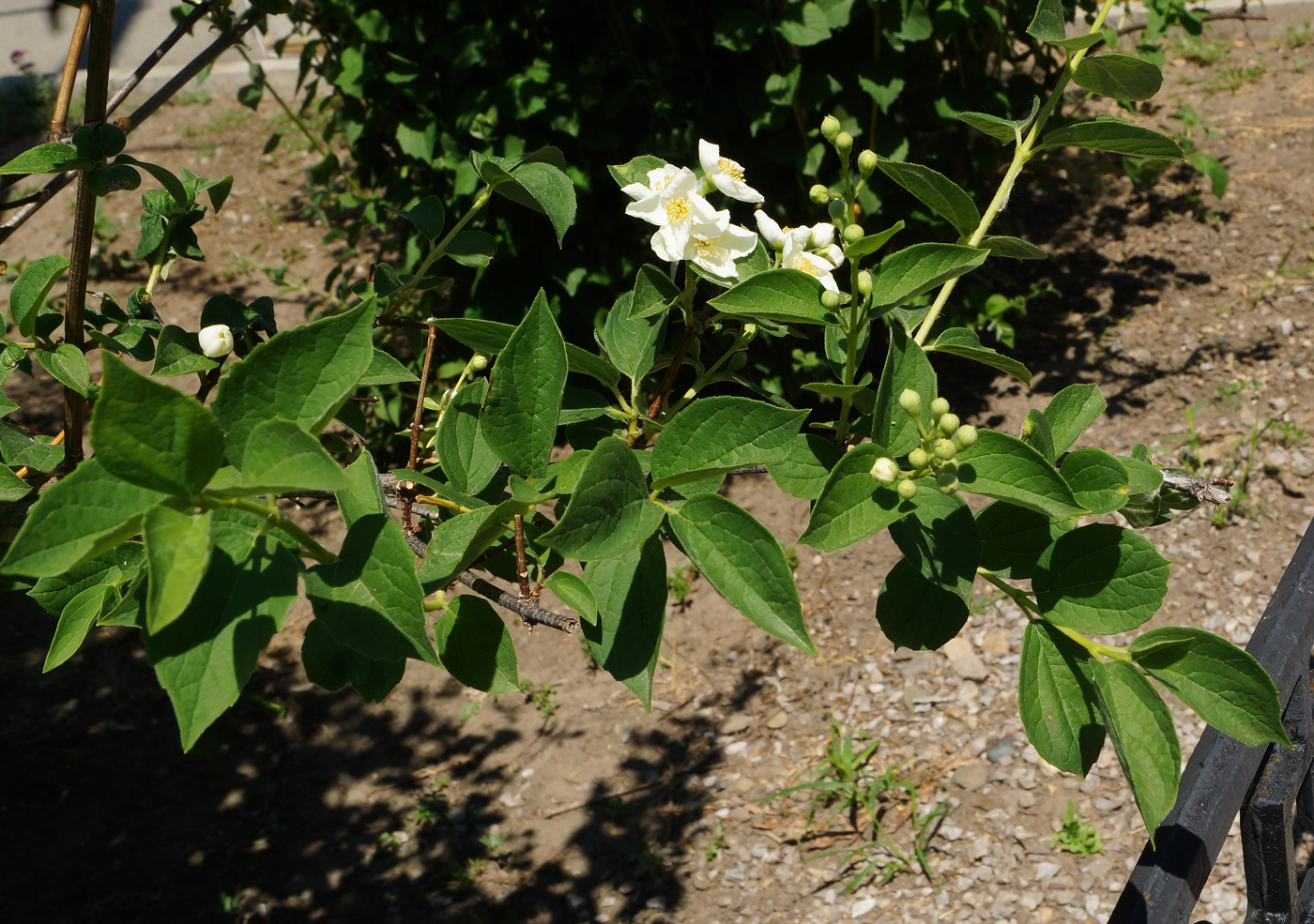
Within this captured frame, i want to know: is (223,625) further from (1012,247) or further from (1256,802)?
(1256,802)

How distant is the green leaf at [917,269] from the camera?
0.75m

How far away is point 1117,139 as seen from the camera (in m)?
0.84

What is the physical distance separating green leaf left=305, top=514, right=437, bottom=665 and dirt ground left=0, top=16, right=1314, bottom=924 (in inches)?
92.8

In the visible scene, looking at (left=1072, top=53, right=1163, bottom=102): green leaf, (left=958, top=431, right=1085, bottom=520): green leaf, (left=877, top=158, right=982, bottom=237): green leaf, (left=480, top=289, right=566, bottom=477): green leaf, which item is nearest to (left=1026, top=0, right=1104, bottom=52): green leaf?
(left=1072, top=53, right=1163, bottom=102): green leaf

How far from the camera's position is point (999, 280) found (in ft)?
13.7

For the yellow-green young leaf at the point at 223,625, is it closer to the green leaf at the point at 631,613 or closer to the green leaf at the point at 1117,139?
the green leaf at the point at 631,613

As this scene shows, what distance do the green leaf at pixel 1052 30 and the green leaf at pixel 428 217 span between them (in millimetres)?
657

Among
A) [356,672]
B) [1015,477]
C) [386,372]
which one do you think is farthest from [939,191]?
[356,672]

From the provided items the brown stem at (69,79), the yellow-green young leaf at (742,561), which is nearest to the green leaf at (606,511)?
the yellow-green young leaf at (742,561)

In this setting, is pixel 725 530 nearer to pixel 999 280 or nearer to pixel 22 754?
pixel 22 754

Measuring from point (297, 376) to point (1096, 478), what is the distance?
1.98ft

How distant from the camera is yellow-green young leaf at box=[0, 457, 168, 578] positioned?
0.53 metres

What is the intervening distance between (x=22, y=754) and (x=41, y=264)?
2.82 metres

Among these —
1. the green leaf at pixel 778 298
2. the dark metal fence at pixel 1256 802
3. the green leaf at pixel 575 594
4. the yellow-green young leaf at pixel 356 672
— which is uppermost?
the green leaf at pixel 778 298
